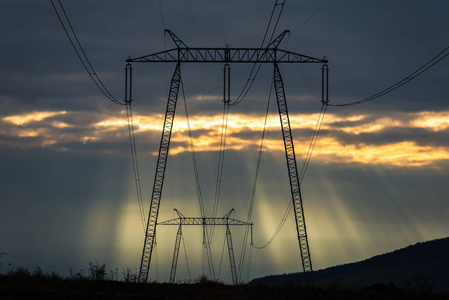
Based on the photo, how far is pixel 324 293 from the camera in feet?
131

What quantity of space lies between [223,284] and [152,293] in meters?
5.06

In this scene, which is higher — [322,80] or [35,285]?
[322,80]

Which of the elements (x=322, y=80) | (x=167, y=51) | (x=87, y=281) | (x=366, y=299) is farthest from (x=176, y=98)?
(x=366, y=299)

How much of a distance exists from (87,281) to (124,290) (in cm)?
312

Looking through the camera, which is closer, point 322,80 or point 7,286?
point 7,286

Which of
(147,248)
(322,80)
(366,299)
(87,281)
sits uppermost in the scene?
(322,80)

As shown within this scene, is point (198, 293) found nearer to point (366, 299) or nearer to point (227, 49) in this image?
point (366, 299)

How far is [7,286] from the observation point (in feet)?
133

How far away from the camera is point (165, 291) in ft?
135

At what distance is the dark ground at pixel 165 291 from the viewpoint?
39.1 metres

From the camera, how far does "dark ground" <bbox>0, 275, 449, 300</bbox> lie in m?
39.1

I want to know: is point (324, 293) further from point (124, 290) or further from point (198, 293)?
point (124, 290)

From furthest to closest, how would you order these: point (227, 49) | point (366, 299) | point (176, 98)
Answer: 1. point (176, 98)
2. point (227, 49)
3. point (366, 299)

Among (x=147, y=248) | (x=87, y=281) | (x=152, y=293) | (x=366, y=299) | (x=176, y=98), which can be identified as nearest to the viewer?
(x=366, y=299)
